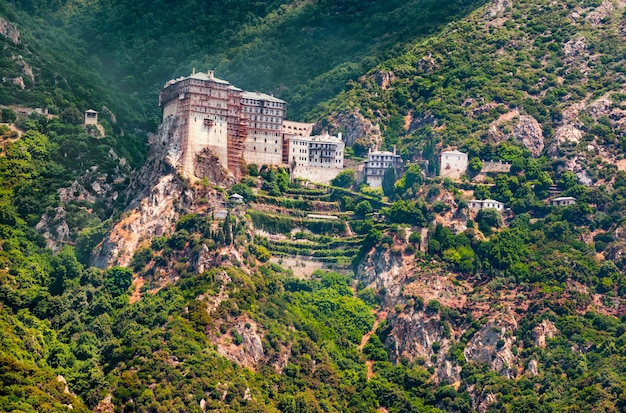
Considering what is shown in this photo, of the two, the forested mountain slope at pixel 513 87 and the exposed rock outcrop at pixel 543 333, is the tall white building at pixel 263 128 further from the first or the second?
the exposed rock outcrop at pixel 543 333

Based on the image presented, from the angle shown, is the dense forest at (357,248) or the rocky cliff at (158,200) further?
the rocky cliff at (158,200)

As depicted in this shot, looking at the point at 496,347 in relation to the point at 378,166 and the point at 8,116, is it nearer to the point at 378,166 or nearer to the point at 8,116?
the point at 378,166

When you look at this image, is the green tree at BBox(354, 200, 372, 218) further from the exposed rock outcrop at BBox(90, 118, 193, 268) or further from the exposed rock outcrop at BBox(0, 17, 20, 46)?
the exposed rock outcrop at BBox(0, 17, 20, 46)

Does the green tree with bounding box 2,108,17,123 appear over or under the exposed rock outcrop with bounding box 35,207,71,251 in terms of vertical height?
over

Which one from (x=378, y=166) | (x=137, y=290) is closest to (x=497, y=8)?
(x=378, y=166)

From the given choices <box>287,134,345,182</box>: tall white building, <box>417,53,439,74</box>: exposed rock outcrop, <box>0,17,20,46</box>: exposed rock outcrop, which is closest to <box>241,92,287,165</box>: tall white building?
<box>287,134,345,182</box>: tall white building

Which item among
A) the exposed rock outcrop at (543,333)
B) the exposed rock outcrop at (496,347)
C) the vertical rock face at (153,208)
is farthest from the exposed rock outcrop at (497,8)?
the exposed rock outcrop at (543,333)

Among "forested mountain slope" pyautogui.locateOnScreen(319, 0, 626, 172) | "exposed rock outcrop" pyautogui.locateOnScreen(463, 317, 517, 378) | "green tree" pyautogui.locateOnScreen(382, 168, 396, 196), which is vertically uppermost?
"forested mountain slope" pyautogui.locateOnScreen(319, 0, 626, 172)

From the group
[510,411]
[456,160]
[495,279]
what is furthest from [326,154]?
[510,411]

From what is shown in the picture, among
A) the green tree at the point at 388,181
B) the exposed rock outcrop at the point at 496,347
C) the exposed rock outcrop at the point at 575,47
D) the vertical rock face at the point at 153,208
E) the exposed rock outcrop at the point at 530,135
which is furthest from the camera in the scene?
the exposed rock outcrop at the point at 575,47
